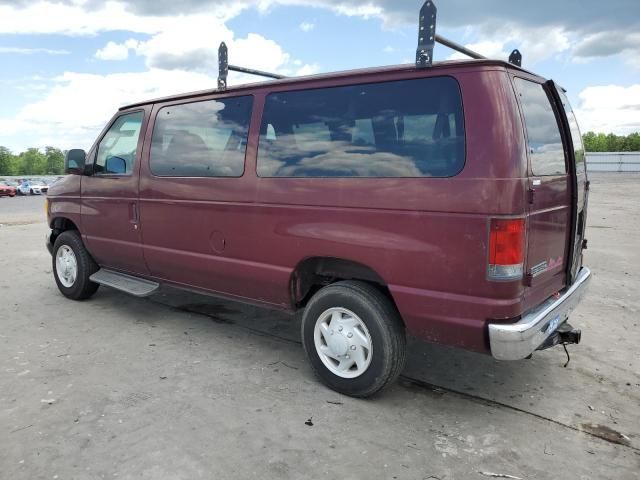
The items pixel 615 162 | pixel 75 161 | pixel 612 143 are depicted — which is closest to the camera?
pixel 75 161

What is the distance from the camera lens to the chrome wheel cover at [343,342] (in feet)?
11.1

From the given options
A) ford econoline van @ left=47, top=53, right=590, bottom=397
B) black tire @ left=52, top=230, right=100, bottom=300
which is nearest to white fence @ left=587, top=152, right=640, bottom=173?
black tire @ left=52, top=230, right=100, bottom=300

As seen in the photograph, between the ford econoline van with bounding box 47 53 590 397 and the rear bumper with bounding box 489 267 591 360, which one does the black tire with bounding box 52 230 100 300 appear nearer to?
the ford econoline van with bounding box 47 53 590 397

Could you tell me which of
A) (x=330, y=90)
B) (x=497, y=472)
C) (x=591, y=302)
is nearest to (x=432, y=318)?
(x=497, y=472)

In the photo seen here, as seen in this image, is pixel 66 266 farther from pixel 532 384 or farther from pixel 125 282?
pixel 532 384

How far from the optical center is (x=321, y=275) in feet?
12.4

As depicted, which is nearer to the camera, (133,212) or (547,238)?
(547,238)

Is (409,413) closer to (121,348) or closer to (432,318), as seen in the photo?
(432,318)

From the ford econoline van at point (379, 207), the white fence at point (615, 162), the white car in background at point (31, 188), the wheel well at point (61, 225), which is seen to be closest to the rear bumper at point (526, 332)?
the ford econoline van at point (379, 207)

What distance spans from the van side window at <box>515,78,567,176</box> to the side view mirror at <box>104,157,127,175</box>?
3.58 meters

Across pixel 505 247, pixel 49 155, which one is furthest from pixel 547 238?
pixel 49 155

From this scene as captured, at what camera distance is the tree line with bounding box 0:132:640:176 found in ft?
286

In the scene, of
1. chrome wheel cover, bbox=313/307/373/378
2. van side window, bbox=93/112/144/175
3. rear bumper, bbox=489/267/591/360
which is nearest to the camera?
rear bumper, bbox=489/267/591/360

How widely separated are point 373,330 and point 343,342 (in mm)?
278
